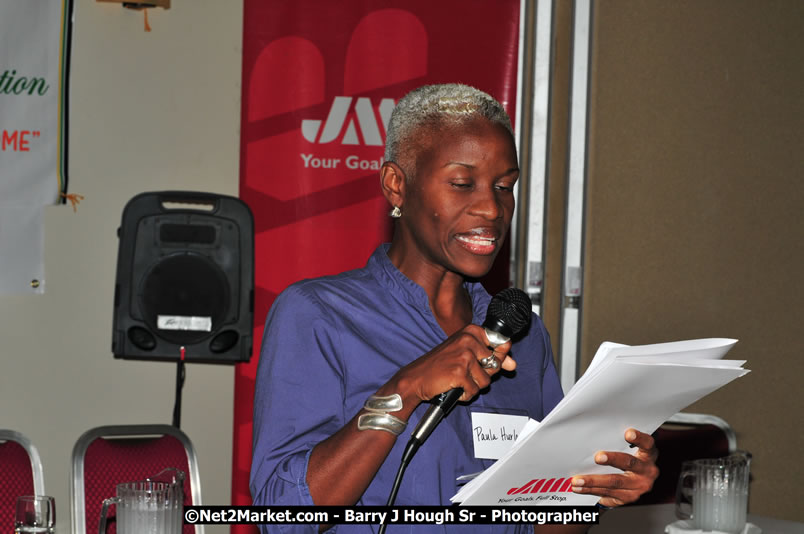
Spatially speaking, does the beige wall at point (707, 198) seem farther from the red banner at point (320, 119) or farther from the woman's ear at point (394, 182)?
the woman's ear at point (394, 182)

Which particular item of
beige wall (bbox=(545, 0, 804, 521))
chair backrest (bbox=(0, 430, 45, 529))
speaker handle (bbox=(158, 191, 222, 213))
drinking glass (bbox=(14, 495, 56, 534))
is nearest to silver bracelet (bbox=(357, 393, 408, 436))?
drinking glass (bbox=(14, 495, 56, 534))

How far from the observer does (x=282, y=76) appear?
4.10 metres

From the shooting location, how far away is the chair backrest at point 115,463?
2633mm

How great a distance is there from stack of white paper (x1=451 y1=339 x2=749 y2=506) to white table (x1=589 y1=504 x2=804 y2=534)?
46.9 inches

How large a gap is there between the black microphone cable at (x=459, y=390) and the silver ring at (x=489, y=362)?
0.7 inches

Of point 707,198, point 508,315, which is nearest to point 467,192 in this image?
point 508,315

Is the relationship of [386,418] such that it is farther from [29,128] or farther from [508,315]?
[29,128]

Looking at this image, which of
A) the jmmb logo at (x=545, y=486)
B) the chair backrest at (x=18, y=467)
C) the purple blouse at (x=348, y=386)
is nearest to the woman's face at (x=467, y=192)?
the purple blouse at (x=348, y=386)

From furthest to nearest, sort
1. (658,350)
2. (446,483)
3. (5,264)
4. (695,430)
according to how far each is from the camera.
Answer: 1. (5,264)
2. (695,430)
3. (446,483)
4. (658,350)

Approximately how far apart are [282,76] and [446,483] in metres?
2.98

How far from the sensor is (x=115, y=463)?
2.72 meters

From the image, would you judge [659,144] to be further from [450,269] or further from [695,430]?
[450,269]

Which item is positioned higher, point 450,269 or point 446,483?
point 450,269

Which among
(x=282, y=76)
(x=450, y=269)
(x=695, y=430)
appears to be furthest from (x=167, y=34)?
(x=450, y=269)
